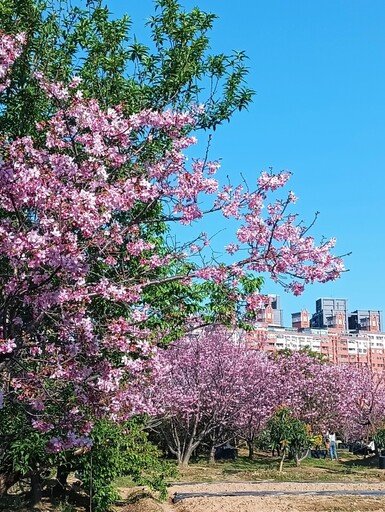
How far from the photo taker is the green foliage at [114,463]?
34.0 ft

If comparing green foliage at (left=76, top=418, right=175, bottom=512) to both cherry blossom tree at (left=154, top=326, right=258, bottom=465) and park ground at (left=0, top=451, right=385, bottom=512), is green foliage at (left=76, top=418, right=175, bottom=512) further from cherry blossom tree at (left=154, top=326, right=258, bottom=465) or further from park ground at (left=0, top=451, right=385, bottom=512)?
cherry blossom tree at (left=154, top=326, right=258, bottom=465)


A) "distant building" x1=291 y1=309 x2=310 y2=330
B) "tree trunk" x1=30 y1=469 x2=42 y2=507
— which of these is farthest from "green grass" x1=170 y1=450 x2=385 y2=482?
"distant building" x1=291 y1=309 x2=310 y2=330

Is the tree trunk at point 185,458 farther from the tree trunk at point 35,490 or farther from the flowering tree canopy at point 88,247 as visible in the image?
the flowering tree canopy at point 88,247

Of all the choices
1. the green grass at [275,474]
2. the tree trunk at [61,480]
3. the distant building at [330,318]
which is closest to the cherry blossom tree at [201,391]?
the green grass at [275,474]

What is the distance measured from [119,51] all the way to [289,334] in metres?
137

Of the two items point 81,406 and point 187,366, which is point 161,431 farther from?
point 81,406

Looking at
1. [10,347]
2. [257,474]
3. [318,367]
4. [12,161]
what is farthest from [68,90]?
[318,367]

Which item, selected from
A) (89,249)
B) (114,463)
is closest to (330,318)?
(114,463)

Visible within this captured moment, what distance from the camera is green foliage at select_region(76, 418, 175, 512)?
34.0ft

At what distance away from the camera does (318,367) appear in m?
35.2

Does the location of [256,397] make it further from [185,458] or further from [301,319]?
[301,319]

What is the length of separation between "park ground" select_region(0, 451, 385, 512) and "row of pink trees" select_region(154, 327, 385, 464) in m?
2.94

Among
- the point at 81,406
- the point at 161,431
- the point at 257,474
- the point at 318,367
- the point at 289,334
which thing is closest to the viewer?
the point at 81,406

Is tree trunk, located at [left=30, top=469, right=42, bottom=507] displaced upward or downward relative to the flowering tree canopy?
downward
